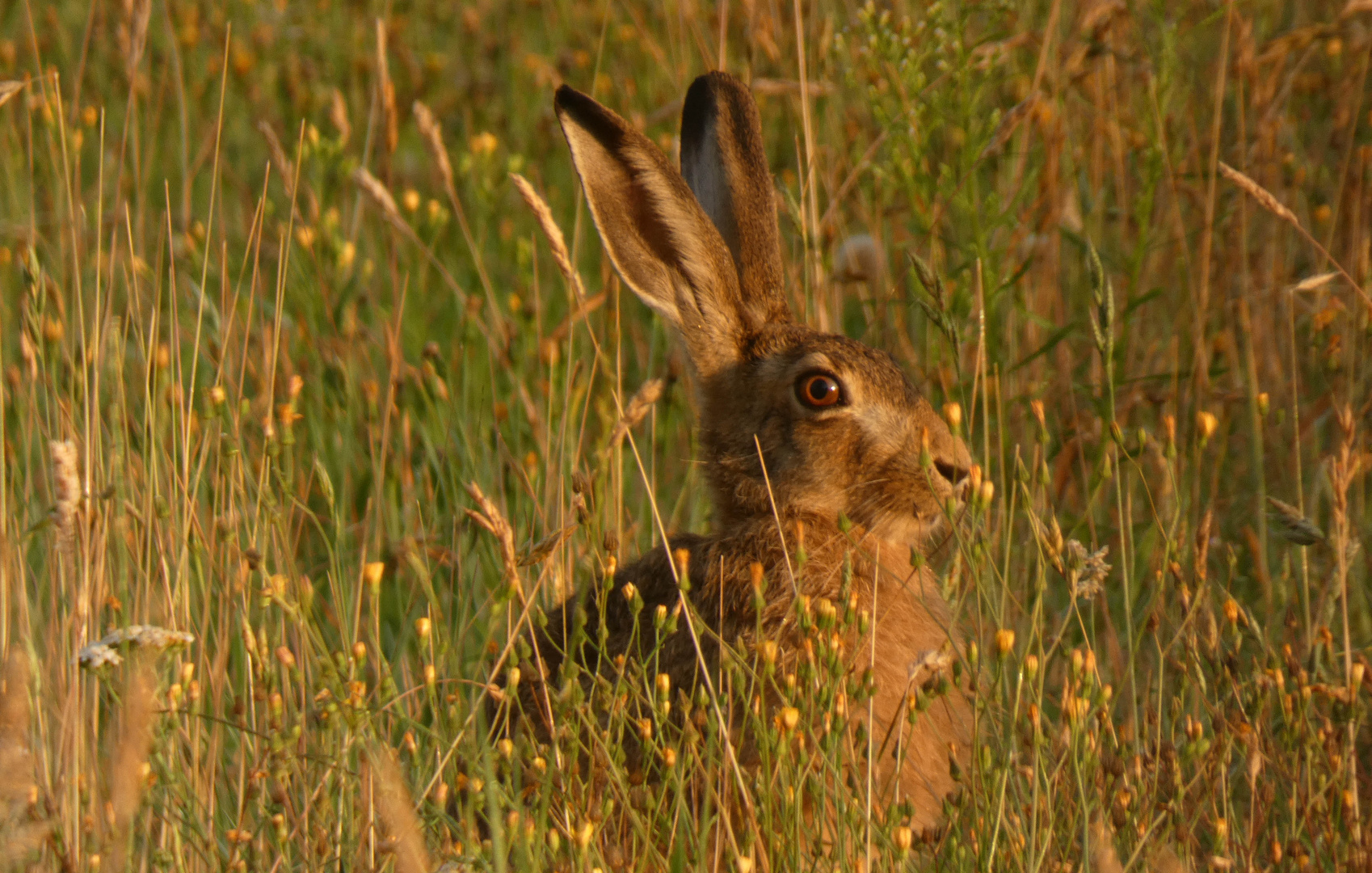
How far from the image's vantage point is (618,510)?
3996 mm

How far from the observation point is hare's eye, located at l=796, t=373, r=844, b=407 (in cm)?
396

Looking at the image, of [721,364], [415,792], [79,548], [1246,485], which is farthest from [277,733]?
[1246,485]

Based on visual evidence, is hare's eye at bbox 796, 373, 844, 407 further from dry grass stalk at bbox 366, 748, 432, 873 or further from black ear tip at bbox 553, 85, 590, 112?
dry grass stalk at bbox 366, 748, 432, 873

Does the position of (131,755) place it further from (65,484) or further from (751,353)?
(751,353)

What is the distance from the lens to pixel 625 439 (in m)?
4.92

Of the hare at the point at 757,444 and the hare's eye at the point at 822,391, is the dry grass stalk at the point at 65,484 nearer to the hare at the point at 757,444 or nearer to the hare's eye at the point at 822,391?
the hare at the point at 757,444

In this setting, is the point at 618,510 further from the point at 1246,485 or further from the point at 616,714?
the point at 1246,485

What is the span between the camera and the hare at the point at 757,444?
356 centimetres

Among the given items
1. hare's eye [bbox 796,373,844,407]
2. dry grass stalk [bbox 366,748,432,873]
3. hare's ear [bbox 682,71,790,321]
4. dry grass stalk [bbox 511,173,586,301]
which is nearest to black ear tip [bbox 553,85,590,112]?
dry grass stalk [bbox 511,173,586,301]

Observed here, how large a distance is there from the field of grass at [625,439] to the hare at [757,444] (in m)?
0.16

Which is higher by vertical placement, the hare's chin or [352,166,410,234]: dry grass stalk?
[352,166,410,234]: dry grass stalk

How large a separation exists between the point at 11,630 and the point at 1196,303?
3744 millimetres

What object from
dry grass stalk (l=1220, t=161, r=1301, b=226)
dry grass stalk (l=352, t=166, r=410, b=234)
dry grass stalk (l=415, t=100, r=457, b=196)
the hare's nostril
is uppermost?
dry grass stalk (l=415, t=100, r=457, b=196)

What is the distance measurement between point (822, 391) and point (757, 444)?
599 mm
